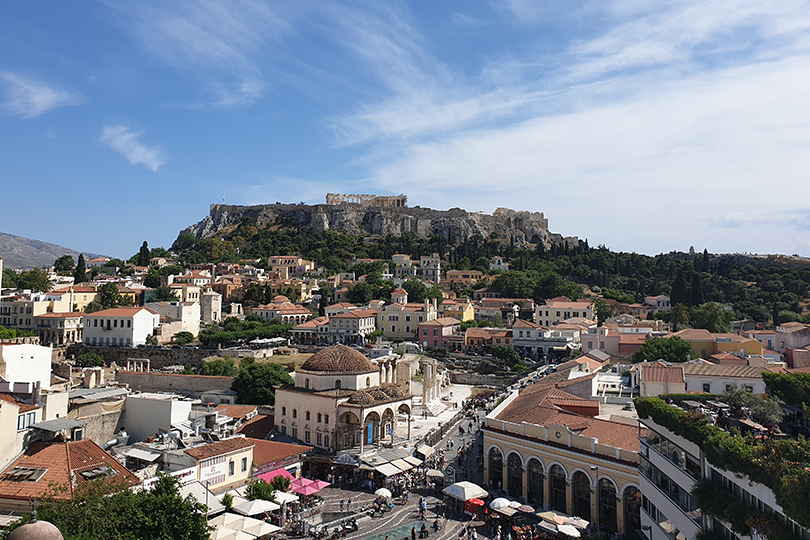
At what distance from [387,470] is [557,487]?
7976 millimetres

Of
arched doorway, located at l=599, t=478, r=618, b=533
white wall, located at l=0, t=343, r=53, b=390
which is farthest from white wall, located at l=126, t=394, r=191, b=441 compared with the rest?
arched doorway, located at l=599, t=478, r=618, b=533

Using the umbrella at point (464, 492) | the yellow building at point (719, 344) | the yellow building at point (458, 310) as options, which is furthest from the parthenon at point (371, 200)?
the umbrella at point (464, 492)

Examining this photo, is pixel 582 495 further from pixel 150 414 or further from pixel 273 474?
pixel 150 414

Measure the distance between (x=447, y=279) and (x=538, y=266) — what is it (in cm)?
1653

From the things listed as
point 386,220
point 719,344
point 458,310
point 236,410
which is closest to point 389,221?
point 386,220

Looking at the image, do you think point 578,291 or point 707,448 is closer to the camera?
point 707,448

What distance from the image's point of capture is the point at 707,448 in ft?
47.8

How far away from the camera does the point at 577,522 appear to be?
21672 millimetres

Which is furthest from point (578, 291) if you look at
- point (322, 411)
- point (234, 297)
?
point (322, 411)

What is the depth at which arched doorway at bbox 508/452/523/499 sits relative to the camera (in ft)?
86.5

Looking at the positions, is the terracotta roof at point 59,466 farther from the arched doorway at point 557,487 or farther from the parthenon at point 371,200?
the parthenon at point 371,200

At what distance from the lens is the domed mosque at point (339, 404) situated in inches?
1318

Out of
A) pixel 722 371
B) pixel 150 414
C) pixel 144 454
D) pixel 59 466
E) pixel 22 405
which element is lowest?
pixel 144 454

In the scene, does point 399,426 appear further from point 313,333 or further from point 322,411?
point 313,333
